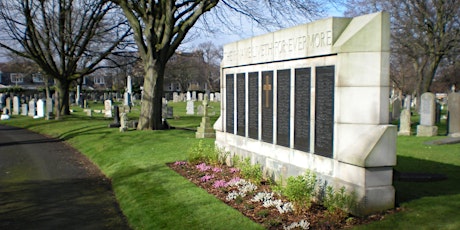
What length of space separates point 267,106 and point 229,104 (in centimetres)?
223

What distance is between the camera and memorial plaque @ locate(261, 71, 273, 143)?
838 centimetres

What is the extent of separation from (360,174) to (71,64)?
2890 cm

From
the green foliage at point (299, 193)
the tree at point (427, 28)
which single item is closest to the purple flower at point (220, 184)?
the green foliage at point (299, 193)

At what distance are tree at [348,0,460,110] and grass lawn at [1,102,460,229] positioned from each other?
18.3 metres

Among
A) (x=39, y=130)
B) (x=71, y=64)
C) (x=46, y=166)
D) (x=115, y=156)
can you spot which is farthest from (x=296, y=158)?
(x=71, y=64)

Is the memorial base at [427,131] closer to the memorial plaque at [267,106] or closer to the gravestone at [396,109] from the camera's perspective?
the gravestone at [396,109]

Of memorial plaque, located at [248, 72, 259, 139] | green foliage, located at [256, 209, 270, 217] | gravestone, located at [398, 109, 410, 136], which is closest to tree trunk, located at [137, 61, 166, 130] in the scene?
memorial plaque, located at [248, 72, 259, 139]

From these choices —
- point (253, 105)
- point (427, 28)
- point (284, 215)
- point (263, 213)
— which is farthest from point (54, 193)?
point (427, 28)

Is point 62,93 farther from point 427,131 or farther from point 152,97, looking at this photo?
point 427,131

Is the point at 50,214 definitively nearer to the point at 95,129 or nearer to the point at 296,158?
the point at 296,158

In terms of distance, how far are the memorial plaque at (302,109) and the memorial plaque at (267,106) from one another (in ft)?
3.33

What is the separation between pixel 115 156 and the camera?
13125 mm

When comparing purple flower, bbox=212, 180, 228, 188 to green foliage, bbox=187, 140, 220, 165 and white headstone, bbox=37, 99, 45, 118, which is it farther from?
white headstone, bbox=37, 99, 45, 118

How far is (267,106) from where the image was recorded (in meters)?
8.53
